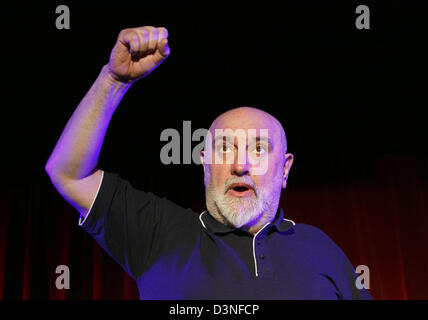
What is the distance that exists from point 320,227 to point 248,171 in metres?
1.63

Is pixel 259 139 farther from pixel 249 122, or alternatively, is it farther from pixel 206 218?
pixel 206 218

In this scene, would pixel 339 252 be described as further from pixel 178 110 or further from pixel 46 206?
pixel 46 206

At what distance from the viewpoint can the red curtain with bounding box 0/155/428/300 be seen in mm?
2664

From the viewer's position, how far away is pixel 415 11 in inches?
88.4

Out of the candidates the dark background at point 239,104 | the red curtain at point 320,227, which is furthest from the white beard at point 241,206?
the red curtain at point 320,227

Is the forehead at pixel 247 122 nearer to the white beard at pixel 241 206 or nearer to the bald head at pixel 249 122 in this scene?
the bald head at pixel 249 122

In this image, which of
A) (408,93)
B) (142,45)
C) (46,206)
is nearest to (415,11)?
(408,93)

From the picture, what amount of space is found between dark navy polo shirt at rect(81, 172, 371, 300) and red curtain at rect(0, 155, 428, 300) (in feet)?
4.86

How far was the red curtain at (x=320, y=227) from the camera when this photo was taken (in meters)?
2.66

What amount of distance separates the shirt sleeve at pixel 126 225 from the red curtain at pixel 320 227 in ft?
5.31

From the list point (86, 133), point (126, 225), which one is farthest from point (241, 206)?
point (86, 133)

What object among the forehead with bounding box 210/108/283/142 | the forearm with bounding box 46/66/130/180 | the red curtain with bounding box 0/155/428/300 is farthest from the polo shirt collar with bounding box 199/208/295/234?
the red curtain with bounding box 0/155/428/300

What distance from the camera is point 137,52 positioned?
3.59 ft
